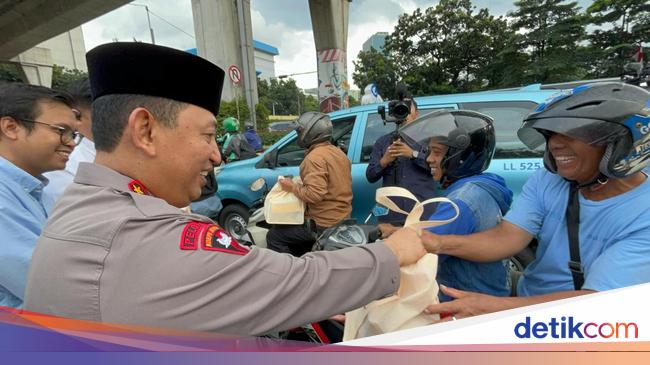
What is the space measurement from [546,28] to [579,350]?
830 inches

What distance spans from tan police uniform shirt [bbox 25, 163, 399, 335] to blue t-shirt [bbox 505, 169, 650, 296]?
82cm

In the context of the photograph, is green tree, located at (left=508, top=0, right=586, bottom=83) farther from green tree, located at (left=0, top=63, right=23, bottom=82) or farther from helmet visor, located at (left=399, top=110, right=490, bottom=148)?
green tree, located at (left=0, top=63, right=23, bottom=82)

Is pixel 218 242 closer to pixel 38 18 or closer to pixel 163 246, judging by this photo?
pixel 163 246

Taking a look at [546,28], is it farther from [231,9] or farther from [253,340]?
[253,340]

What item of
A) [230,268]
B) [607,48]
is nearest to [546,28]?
[607,48]

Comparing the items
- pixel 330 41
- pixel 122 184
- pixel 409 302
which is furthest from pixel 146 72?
pixel 330 41

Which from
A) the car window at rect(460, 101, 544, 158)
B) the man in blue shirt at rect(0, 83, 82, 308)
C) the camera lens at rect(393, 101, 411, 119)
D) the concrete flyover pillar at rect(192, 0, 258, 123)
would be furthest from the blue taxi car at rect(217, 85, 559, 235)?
the concrete flyover pillar at rect(192, 0, 258, 123)

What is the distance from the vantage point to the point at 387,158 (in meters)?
3.20

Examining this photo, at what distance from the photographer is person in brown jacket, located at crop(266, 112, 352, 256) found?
10.0ft

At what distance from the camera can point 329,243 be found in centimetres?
157

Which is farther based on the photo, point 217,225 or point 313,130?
point 313,130

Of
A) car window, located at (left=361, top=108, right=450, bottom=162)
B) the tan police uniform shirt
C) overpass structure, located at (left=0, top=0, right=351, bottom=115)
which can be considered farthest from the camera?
overpass structure, located at (left=0, top=0, right=351, bottom=115)

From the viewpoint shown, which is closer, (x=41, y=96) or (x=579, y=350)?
(x=579, y=350)

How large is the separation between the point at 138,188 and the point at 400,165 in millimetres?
2563
